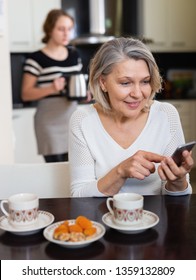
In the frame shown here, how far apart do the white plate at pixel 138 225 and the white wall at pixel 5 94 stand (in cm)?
139

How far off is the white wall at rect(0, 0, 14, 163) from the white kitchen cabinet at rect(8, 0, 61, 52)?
4.99 feet

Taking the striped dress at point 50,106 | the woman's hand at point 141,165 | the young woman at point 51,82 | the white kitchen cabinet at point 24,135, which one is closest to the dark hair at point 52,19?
the young woman at point 51,82

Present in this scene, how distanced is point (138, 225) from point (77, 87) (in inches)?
70.7

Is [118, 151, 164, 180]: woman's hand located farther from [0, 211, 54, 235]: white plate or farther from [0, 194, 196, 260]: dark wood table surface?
[0, 211, 54, 235]: white plate

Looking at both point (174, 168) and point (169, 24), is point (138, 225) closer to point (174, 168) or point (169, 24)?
point (174, 168)

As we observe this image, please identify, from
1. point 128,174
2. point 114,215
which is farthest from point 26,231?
point 128,174

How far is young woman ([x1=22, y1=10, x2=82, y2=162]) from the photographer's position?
2795 mm

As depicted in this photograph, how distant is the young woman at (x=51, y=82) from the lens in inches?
110

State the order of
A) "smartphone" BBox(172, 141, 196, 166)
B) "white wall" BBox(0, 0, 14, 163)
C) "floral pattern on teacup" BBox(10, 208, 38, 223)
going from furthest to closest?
"white wall" BBox(0, 0, 14, 163)
"smartphone" BBox(172, 141, 196, 166)
"floral pattern on teacup" BBox(10, 208, 38, 223)

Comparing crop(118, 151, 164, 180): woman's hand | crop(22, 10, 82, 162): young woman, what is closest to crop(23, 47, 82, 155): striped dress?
crop(22, 10, 82, 162): young woman

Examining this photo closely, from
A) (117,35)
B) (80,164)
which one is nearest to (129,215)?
(80,164)

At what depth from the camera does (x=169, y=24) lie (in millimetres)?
4367
